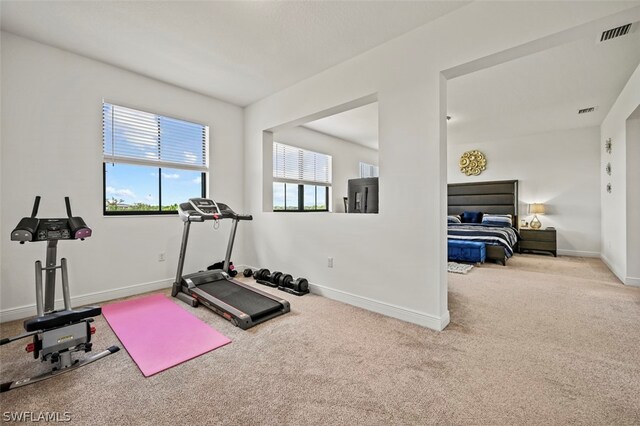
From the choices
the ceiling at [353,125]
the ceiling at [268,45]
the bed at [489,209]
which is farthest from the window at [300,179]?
the bed at [489,209]

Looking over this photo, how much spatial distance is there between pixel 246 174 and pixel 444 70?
3.26 m

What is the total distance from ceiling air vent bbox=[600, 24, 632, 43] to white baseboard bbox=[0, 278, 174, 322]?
5.57 m

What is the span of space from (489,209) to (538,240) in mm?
1217

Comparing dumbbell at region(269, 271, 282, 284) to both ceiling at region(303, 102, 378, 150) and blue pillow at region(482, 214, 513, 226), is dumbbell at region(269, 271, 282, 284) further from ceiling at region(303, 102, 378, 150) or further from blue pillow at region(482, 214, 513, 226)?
blue pillow at region(482, 214, 513, 226)

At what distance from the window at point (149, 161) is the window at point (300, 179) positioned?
1.54 m

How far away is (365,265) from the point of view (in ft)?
9.88

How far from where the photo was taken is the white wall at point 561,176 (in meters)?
5.98

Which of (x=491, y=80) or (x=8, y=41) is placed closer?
(x=8, y=41)

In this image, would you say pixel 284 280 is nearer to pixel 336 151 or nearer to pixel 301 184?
pixel 301 184

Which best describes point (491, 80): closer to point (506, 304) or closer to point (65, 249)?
point (506, 304)

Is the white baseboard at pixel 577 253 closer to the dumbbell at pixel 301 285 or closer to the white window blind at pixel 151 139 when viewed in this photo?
the dumbbell at pixel 301 285

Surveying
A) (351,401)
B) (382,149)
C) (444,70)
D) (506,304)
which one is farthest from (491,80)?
(351,401)

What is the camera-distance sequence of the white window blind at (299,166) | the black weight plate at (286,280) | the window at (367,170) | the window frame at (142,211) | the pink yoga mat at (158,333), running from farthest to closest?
the window at (367,170) < the white window blind at (299,166) < the black weight plate at (286,280) < the window frame at (142,211) < the pink yoga mat at (158,333)

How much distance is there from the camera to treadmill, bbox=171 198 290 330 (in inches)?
105
